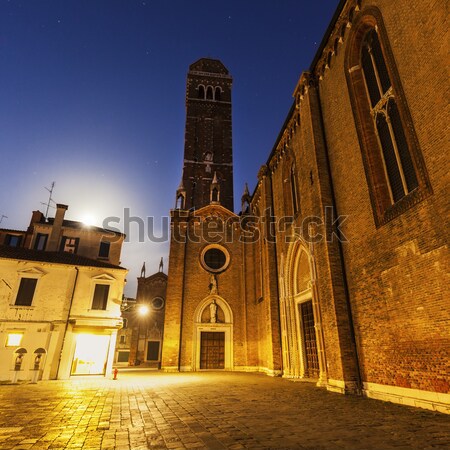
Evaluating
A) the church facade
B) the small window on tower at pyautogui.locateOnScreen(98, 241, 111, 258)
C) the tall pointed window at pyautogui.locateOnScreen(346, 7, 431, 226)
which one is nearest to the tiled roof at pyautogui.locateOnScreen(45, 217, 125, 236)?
the small window on tower at pyautogui.locateOnScreen(98, 241, 111, 258)

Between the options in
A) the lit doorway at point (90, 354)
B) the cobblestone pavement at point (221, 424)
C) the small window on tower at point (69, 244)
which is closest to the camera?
the cobblestone pavement at point (221, 424)

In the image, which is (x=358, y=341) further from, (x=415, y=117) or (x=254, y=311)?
(x=254, y=311)

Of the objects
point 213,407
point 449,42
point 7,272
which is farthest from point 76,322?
point 449,42

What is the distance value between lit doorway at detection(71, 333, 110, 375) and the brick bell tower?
554 inches

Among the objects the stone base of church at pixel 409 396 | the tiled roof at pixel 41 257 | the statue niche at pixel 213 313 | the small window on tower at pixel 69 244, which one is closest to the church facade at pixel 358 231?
the stone base of church at pixel 409 396

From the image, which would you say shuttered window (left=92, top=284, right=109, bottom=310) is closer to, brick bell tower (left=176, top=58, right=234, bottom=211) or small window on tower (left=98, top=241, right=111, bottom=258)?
small window on tower (left=98, top=241, right=111, bottom=258)

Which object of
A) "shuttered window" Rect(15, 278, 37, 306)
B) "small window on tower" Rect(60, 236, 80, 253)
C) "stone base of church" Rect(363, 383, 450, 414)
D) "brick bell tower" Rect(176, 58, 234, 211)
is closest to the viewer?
"stone base of church" Rect(363, 383, 450, 414)

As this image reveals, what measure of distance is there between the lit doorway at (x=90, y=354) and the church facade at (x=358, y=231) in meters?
3.89

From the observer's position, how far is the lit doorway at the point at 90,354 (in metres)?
15.5

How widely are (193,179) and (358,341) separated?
23507 millimetres

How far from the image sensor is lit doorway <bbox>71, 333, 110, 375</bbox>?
612 inches

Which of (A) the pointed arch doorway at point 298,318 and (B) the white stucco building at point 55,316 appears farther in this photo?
(B) the white stucco building at point 55,316

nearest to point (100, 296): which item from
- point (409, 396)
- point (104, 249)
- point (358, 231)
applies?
point (104, 249)

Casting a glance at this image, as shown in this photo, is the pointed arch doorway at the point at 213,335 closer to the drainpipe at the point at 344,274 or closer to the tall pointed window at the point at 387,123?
the drainpipe at the point at 344,274
